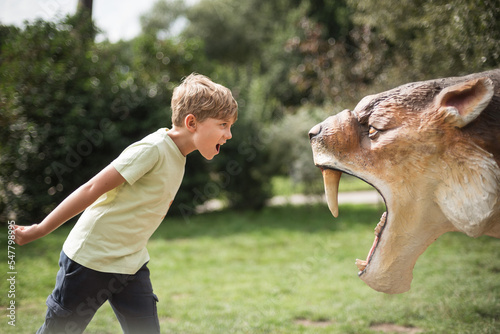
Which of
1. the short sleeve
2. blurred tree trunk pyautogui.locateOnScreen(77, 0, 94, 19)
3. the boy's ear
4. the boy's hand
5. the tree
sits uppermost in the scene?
blurred tree trunk pyautogui.locateOnScreen(77, 0, 94, 19)

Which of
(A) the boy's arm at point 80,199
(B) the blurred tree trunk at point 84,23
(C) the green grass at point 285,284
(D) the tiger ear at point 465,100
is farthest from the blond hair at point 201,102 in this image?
(B) the blurred tree trunk at point 84,23

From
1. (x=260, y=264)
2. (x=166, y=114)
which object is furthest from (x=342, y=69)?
(x=260, y=264)

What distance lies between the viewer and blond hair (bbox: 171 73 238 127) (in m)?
2.55

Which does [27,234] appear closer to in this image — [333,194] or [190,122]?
[190,122]

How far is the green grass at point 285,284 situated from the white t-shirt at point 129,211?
214 centimetres

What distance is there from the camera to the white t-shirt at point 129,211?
2.47 meters

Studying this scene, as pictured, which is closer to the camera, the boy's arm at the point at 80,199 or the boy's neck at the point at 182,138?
the boy's arm at the point at 80,199

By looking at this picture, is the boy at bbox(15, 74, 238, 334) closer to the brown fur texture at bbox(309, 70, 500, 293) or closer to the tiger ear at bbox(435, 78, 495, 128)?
the brown fur texture at bbox(309, 70, 500, 293)

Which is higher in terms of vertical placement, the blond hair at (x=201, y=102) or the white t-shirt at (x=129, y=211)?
the blond hair at (x=201, y=102)

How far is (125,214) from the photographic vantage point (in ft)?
8.31

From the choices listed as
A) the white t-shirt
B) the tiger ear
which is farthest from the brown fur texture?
the white t-shirt

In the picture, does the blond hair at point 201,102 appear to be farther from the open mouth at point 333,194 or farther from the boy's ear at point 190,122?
the open mouth at point 333,194

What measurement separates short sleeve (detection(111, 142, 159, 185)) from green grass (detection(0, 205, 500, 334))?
2.47m

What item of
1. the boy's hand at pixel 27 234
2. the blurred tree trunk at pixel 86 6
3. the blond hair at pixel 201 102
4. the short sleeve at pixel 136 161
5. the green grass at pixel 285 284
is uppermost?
the blurred tree trunk at pixel 86 6
